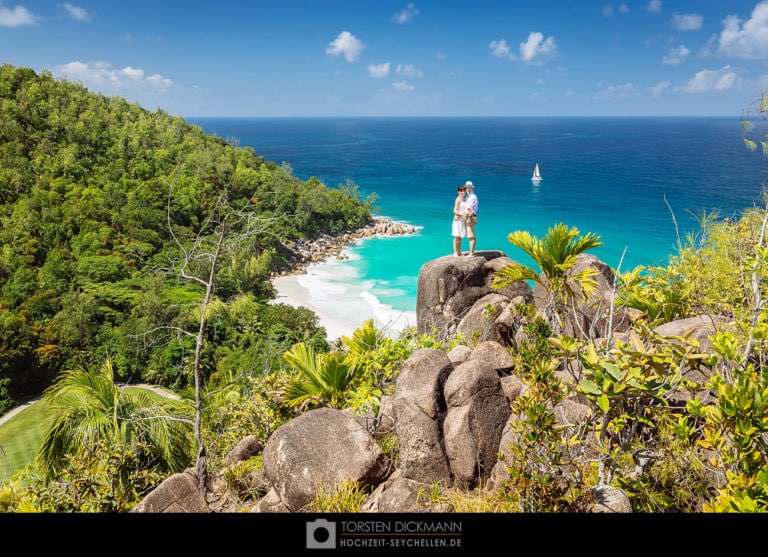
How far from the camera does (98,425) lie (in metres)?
5.25

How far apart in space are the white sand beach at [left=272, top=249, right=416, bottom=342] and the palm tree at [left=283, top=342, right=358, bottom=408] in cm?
1815

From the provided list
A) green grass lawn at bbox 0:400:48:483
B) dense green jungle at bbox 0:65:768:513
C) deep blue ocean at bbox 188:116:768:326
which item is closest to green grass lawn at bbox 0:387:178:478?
green grass lawn at bbox 0:400:48:483

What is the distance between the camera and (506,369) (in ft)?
19.0

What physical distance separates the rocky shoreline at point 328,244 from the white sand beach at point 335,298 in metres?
0.81

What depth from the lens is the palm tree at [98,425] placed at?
5.26 m

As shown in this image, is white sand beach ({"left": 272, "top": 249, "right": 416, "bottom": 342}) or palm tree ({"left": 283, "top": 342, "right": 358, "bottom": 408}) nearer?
palm tree ({"left": 283, "top": 342, "right": 358, "bottom": 408})

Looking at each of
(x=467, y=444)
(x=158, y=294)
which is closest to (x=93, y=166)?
(x=158, y=294)

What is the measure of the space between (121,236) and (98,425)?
26.4 metres

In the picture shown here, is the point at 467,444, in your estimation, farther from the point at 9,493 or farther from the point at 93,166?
the point at 93,166

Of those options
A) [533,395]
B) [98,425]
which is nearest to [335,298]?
[98,425]

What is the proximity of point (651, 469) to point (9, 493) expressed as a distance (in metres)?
5.72

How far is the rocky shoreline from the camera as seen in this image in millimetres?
35878
